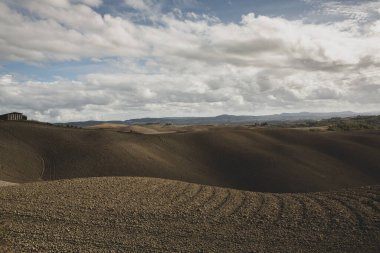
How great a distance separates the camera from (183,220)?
58.7 feet

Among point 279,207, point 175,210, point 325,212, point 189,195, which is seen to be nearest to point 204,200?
point 189,195

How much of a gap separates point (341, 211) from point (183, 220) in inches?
282

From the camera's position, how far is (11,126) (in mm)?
51562

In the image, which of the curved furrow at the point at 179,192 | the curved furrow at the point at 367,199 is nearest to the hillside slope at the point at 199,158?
the curved furrow at the point at 179,192

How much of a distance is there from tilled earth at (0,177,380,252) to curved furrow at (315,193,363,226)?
0.04 metres

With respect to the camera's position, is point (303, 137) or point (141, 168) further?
point (303, 137)

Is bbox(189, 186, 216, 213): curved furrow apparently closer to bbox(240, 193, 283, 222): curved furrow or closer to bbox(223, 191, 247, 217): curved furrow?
bbox(223, 191, 247, 217): curved furrow

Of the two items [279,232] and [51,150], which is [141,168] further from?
[279,232]

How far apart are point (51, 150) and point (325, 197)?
107 ft

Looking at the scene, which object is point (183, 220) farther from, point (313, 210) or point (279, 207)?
point (313, 210)

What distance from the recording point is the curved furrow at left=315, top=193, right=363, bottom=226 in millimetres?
17125

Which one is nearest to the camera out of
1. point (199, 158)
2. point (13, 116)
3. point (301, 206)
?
point (301, 206)

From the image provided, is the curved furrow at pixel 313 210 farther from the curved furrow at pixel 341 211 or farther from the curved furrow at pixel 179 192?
the curved furrow at pixel 179 192

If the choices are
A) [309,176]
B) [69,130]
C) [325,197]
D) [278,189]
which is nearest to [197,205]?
[325,197]
